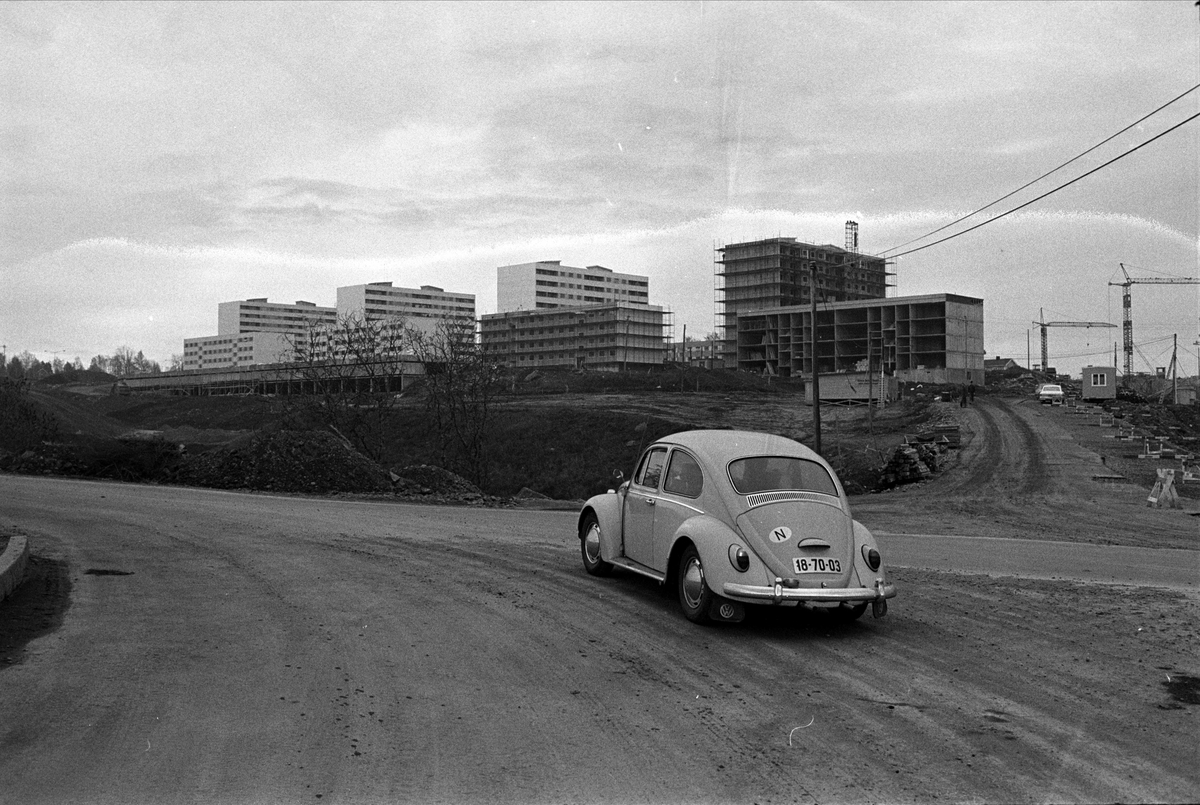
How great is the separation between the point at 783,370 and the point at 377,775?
14110cm

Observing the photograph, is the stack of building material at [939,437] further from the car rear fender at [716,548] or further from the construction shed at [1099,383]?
the car rear fender at [716,548]

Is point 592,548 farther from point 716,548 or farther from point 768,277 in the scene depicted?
point 768,277

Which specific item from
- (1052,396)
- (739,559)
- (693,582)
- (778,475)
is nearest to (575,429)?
(1052,396)

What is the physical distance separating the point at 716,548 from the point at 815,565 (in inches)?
35.5

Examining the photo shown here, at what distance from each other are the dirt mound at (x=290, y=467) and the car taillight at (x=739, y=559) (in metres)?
20.7

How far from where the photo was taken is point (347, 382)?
45031 millimetres

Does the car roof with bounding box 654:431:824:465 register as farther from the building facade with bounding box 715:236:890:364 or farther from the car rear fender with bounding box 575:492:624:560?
the building facade with bounding box 715:236:890:364

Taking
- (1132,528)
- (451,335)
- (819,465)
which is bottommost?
(1132,528)

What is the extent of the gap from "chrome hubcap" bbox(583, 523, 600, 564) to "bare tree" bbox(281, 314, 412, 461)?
99.7 feet

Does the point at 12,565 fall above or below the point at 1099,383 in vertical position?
below

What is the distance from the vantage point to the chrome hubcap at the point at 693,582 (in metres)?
9.42

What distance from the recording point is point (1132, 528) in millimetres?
22938

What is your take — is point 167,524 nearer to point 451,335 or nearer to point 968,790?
point 968,790

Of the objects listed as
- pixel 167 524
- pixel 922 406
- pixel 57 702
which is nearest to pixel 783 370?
pixel 922 406
